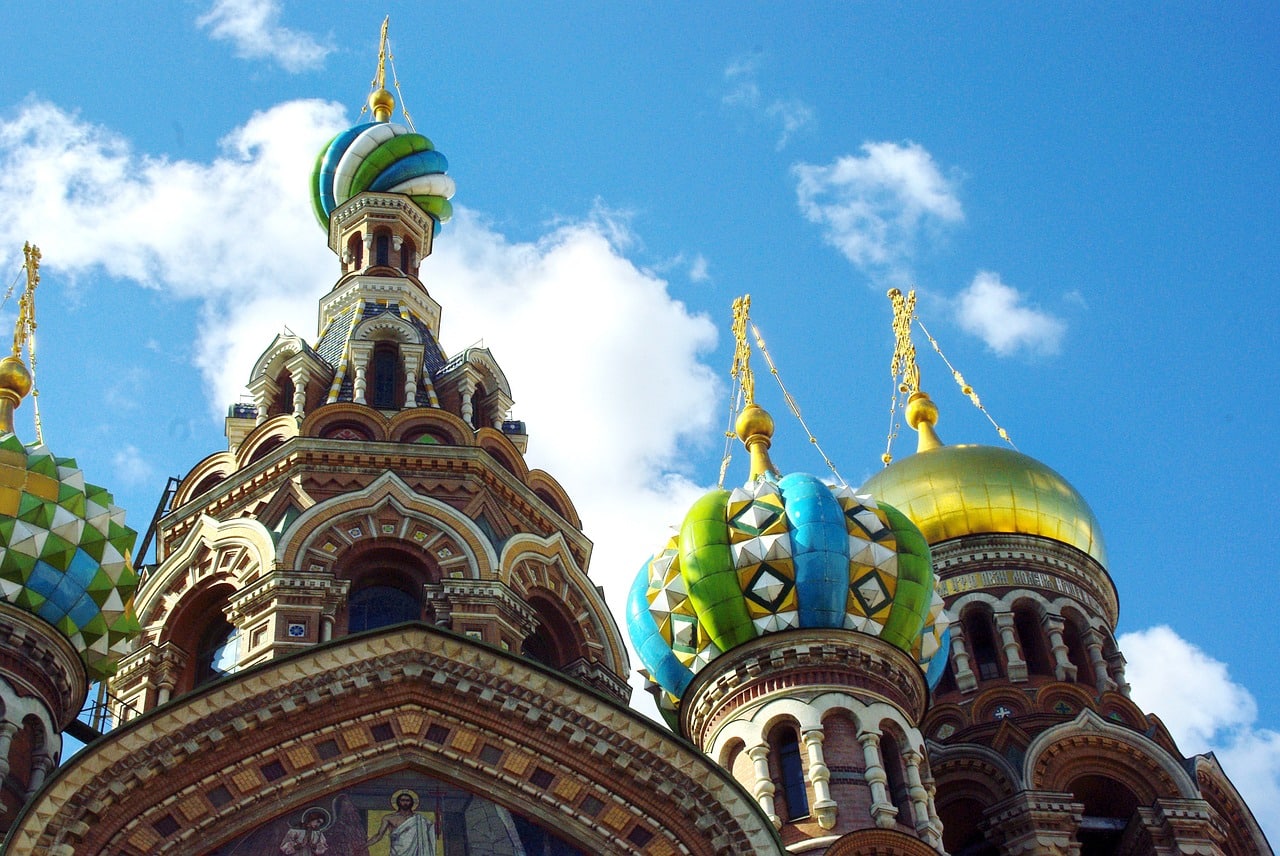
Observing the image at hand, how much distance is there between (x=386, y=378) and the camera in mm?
18266

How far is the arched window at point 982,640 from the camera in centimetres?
1783

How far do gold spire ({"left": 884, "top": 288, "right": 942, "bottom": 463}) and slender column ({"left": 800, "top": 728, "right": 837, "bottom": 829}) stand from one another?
7.54m

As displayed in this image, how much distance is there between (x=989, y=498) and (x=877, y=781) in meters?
6.46

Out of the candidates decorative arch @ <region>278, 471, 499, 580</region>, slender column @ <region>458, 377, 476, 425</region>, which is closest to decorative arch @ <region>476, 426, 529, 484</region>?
slender column @ <region>458, 377, 476, 425</region>

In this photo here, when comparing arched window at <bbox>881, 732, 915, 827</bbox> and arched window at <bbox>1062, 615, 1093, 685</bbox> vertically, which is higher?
arched window at <bbox>1062, 615, 1093, 685</bbox>

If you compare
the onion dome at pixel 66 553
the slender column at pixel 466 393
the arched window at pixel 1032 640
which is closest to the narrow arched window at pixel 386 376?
the slender column at pixel 466 393

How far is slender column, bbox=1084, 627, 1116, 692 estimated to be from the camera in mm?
17641

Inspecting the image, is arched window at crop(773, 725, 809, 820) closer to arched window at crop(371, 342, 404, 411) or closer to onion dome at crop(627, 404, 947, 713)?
onion dome at crop(627, 404, 947, 713)

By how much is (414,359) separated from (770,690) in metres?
6.21

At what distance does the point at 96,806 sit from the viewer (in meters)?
10.5

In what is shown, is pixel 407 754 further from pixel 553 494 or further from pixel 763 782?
pixel 553 494

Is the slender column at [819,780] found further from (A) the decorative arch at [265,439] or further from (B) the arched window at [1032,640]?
(A) the decorative arch at [265,439]

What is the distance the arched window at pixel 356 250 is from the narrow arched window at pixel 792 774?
30.3 ft

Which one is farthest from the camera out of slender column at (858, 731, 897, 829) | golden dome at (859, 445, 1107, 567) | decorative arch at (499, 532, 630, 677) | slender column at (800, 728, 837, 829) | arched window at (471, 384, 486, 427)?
golden dome at (859, 445, 1107, 567)
